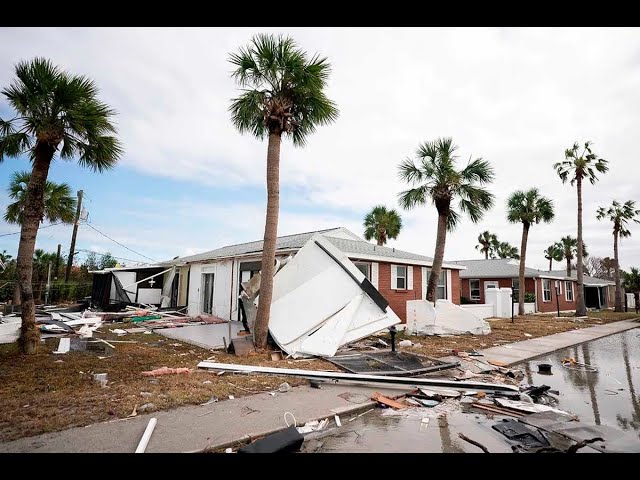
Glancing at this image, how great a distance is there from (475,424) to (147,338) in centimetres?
1085

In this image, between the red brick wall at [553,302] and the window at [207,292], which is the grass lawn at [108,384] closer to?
the window at [207,292]

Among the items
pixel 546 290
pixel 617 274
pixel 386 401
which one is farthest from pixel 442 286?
pixel 617 274

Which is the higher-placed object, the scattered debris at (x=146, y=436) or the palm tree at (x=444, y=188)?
the palm tree at (x=444, y=188)

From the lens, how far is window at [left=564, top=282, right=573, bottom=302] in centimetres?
3597

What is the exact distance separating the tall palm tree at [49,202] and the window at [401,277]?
19668mm

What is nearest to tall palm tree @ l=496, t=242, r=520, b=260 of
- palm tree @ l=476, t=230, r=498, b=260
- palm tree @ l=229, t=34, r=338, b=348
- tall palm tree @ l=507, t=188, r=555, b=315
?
palm tree @ l=476, t=230, r=498, b=260

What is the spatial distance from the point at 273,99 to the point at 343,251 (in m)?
6.79

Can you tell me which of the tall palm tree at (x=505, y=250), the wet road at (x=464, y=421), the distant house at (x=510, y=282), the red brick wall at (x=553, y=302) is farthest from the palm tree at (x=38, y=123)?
the tall palm tree at (x=505, y=250)

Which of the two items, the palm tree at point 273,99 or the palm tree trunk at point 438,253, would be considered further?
the palm tree trunk at point 438,253

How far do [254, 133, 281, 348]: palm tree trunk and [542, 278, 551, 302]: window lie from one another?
102ft

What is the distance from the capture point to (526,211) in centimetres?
2511

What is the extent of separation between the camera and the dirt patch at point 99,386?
→ 4.85 metres

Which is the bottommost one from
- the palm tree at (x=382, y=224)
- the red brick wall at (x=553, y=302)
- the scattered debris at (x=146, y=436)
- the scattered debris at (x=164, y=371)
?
the scattered debris at (x=164, y=371)

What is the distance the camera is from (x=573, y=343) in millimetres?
12750
